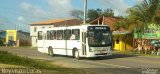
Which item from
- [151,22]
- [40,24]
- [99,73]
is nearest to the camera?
[99,73]

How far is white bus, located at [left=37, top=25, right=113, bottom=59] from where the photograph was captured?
102 ft

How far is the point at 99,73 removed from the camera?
20422 mm

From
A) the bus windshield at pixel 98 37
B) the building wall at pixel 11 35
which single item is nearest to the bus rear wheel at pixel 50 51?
the bus windshield at pixel 98 37

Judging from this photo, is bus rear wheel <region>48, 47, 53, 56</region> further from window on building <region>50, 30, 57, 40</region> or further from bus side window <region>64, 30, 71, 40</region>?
bus side window <region>64, 30, 71, 40</region>

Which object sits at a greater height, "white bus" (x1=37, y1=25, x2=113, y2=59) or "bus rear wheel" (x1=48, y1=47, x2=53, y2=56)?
"white bus" (x1=37, y1=25, x2=113, y2=59)

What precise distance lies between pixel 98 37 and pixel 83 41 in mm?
1236

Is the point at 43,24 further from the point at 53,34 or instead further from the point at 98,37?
the point at 98,37

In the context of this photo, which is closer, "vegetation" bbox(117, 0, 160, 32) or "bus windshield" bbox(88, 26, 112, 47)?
"bus windshield" bbox(88, 26, 112, 47)

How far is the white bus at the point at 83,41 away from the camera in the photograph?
102 feet

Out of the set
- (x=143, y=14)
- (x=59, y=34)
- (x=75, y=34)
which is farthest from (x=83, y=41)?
(x=143, y=14)

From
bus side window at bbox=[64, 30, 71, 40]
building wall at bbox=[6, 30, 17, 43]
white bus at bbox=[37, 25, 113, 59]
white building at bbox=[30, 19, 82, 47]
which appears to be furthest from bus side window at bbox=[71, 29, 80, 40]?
building wall at bbox=[6, 30, 17, 43]

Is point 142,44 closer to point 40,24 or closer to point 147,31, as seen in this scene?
point 147,31

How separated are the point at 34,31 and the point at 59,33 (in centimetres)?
6531

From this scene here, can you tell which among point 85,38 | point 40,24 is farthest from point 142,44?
point 40,24
